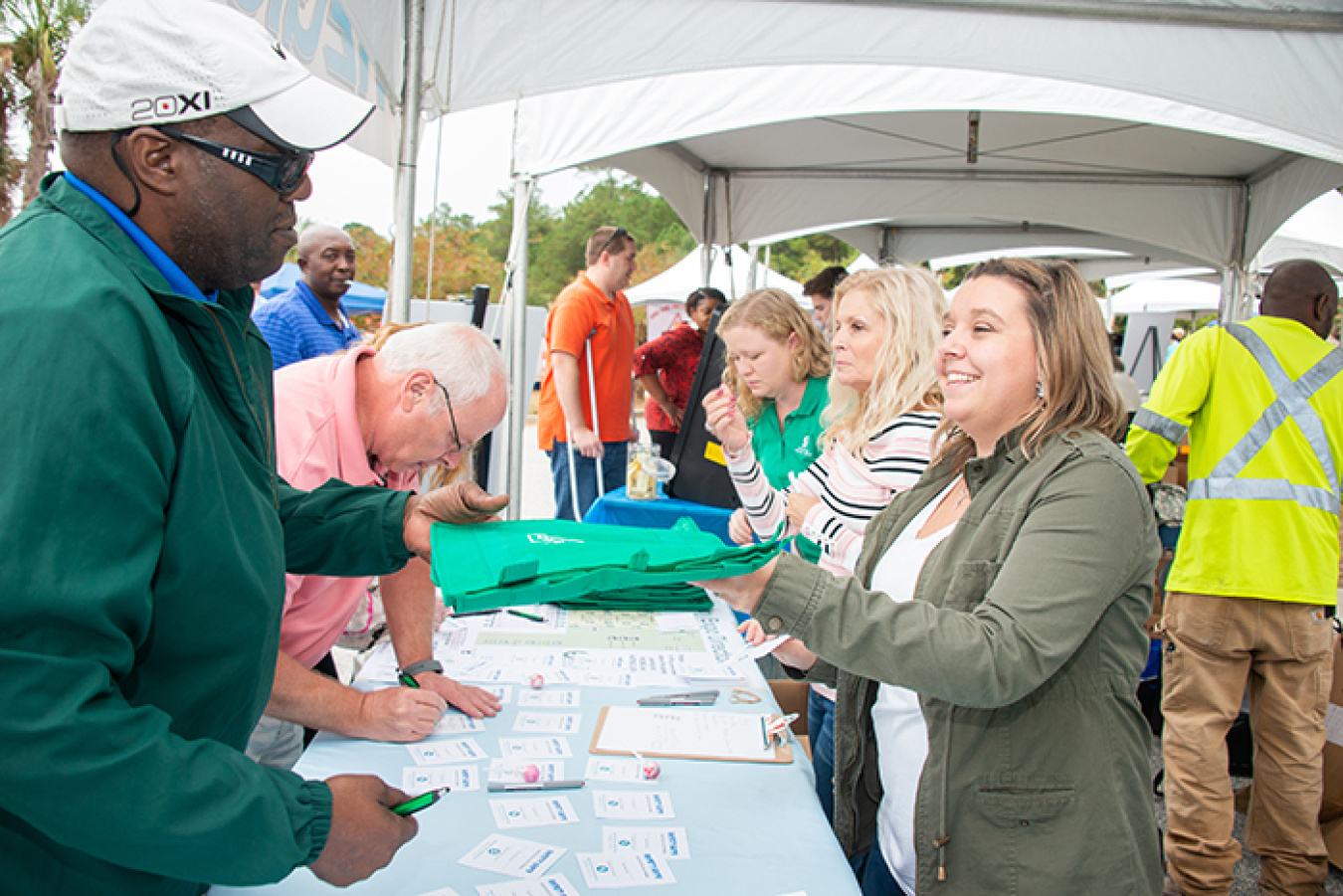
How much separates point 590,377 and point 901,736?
3.57 meters

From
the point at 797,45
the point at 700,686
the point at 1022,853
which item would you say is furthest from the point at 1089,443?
the point at 797,45

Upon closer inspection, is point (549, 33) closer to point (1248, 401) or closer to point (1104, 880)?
point (1248, 401)

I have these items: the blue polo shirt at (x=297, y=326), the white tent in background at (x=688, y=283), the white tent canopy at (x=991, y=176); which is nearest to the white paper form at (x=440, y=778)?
the blue polo shirt at (x=297, y=326)

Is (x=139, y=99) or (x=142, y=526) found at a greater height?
(x=139, y=99)

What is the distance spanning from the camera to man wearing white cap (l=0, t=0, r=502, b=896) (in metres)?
0.70

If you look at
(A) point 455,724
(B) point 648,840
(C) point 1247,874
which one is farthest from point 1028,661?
(C) point 1247,874

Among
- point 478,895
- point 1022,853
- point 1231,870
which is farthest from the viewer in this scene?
point 1231,870

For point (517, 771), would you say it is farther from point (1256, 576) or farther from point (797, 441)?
point (1256, 576)

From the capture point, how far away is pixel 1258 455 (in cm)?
293

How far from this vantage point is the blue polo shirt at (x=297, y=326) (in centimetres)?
404

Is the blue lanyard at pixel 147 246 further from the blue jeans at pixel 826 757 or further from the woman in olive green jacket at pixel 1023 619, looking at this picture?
the blue jeans at pixel 826 757

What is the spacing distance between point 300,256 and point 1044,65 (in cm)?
358

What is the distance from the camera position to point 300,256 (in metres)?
4.27

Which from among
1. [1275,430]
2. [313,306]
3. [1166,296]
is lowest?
[1275,430]
